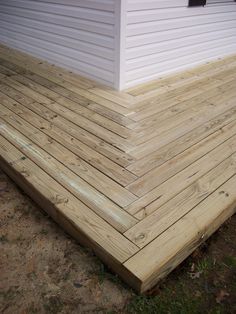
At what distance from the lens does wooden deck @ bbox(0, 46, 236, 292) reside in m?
1.69

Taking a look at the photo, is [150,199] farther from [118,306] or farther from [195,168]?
[118,306]

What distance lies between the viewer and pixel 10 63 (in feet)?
14.6

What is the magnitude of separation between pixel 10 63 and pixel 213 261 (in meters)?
3.97

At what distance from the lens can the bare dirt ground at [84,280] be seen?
1541 millimetres

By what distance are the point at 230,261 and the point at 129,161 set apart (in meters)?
0.97

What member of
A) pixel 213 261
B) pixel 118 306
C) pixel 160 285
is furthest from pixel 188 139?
pixel 118 306

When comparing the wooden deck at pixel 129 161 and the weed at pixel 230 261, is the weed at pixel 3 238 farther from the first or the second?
the weed at pixel 230 261

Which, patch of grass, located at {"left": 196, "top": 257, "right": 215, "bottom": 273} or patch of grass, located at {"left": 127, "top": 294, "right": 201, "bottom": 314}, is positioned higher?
patch of grass, located at {"left": 127, "top": 294, "right": 201, "bottom": 314}

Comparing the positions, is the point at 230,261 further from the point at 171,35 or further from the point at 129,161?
the point at 171,35

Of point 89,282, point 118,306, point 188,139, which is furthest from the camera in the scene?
point 188,139

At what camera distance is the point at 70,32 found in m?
3.79

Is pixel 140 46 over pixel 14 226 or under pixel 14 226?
over

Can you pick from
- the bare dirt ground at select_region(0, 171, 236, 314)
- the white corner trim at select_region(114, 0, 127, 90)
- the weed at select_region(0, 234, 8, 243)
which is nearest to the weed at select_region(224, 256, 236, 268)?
the bare dirt ground at select_region(0, 171, 236, 314)

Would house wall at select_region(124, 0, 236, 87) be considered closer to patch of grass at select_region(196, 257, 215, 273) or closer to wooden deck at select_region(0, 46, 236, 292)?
wooden deck at select_region(0, 46, 236, 292)
